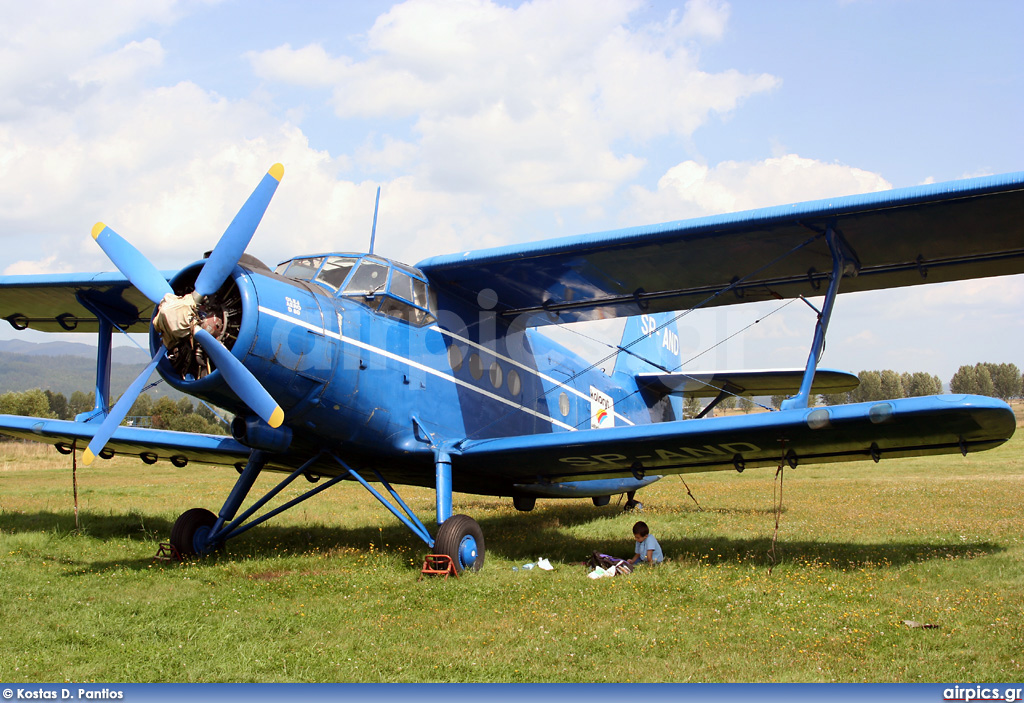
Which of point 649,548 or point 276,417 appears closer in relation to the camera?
point 276,417

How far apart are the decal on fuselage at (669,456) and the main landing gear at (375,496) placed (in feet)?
5.32

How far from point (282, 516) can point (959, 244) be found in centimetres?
1190

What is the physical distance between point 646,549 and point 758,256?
3982mm

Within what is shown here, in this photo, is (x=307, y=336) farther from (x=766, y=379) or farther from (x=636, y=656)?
(x=766, y=379)

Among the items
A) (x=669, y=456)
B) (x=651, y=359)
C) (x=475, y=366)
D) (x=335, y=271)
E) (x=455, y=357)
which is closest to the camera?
(x=335, y=271)

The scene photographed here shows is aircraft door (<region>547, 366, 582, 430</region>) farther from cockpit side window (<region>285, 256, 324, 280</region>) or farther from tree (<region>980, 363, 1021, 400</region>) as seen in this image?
tree (<region>980, 363, 1021, 400</region>)

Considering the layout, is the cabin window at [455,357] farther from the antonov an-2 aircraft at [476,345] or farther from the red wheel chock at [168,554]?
the red wheel chock at [168,554]

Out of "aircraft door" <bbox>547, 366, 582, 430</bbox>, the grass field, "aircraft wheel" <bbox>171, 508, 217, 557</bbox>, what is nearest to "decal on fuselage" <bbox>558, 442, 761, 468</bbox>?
the grass field

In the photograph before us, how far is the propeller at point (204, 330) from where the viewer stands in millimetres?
6898

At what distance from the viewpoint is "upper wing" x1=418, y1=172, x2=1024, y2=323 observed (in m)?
7.91

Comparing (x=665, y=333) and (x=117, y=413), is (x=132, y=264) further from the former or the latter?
(x=665, y=333)

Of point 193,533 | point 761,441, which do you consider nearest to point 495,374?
point 761,441

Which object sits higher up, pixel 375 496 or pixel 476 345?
pixel 476 345

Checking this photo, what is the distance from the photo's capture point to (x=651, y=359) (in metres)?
15.9
